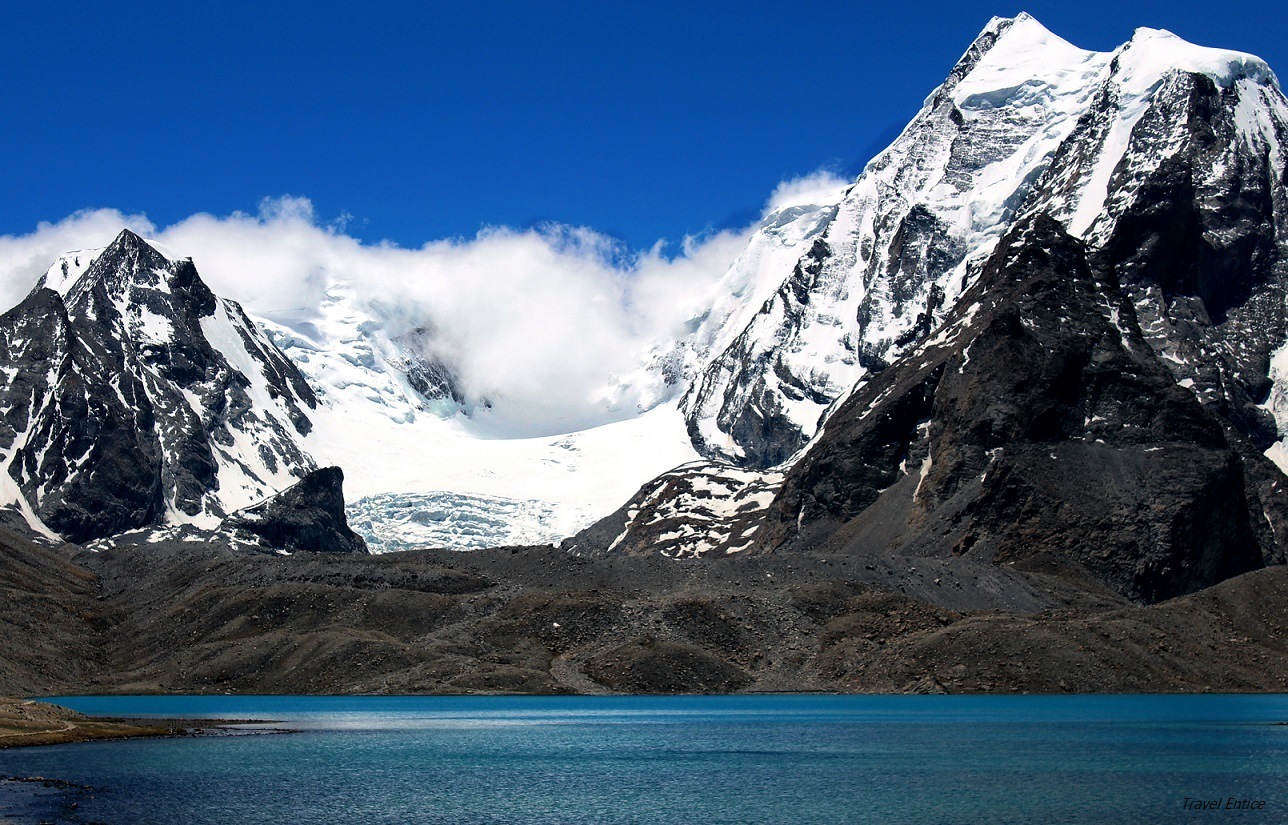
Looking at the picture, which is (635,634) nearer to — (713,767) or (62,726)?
(62,726)

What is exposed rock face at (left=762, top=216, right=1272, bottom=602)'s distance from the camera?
162 meters

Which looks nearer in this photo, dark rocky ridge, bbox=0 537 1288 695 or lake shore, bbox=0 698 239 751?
lake shore, bbox=0 698 239 751

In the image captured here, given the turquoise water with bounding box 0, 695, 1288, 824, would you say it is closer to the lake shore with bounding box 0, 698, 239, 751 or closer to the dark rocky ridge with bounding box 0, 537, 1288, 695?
the lake shore with bounding box 0, 698, 239, 751

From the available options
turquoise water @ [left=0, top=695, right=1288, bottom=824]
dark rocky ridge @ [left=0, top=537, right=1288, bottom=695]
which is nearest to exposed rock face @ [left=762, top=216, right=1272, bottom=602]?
dark rocky ridge @ [left=0, top=537, right=1288, bottom=695]

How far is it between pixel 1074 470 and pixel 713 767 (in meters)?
114

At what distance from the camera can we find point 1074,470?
17188cm

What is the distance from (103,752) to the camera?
73000mm

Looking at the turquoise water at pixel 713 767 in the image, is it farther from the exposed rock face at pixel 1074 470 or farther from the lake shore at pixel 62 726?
the exposed rock face at pixel 1074 470

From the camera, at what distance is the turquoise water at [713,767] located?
54.0 metres

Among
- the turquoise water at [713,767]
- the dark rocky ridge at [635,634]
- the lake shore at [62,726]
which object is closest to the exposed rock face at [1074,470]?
the dark rocky ridge at [635,634]

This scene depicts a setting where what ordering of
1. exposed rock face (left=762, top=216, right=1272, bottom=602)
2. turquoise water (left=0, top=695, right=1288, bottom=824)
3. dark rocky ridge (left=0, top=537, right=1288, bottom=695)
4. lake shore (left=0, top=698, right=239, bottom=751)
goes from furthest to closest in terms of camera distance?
exposed rock face (left=762, top=216, right=1272, bottom=602)
dark rocky ridge (left=0, top=537, right=1288, bottom=695)
lake shore (left=0, top=698, right=239, bottom=751)
turquoise water (left=0, top=695, right=1288, bottom=824)

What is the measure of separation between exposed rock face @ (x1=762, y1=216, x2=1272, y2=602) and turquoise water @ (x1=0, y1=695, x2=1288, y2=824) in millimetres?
57691

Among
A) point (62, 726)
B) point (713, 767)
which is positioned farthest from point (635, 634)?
point (713, 767)

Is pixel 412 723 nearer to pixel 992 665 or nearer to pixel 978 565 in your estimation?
pixel 992 665
